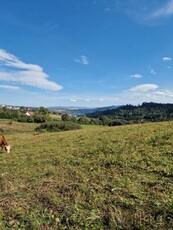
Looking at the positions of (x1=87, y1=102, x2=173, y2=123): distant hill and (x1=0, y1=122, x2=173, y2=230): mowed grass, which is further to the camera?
(x1=87, y1=102, x2=173, y2=123): distant hill

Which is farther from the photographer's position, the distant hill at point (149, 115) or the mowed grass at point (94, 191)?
the distant hill at point (149, 115)

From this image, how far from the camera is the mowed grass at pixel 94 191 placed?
4773 millimetres

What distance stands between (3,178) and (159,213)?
5.70m

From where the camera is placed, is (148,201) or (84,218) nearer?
(84,218)

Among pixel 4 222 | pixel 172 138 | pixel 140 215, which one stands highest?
pixel 172 138

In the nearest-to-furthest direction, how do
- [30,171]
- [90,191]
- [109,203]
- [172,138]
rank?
1. [109,203]
2. [90,191]
3. [30,171]
4. [172,138]

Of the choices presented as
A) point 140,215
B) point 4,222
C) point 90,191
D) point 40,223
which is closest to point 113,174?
point 90,191

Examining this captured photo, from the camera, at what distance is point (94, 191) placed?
6.08 meters

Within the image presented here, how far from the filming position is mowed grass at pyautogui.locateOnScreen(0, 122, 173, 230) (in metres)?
4.77

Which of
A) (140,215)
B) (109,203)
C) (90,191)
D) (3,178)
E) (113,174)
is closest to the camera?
(140,215)

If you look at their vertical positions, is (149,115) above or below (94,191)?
above

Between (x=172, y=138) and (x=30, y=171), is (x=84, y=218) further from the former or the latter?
(x=172, y=138)

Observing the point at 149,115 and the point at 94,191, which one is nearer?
the point at 94,191

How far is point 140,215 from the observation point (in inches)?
185
